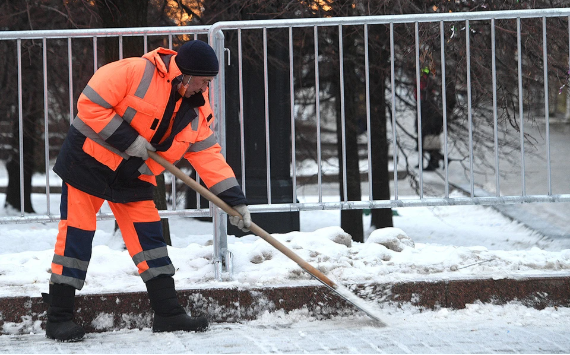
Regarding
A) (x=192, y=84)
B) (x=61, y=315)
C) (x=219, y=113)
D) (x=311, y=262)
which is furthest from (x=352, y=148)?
(x=61, y=315)

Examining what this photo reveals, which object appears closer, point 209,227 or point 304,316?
point 304,316

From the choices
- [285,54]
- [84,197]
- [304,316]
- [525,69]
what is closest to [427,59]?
[525,69]

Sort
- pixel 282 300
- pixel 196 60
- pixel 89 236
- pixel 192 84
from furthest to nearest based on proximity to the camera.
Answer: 1. pixel 282 300
2. pixel 89 236
3. pixel 192 84
4. pixel 196 60

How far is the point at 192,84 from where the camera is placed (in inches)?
143

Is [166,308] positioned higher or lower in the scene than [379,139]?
lower

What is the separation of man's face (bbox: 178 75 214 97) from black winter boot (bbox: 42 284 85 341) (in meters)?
1.15

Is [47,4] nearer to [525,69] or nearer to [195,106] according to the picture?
[195,106]

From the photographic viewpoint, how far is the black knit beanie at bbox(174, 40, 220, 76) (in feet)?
11.6

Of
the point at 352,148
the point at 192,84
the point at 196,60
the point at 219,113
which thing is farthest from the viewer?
the point at 352,148

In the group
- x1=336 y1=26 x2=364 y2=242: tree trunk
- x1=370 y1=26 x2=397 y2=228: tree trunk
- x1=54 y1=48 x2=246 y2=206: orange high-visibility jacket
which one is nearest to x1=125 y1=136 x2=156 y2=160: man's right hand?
x1=54 y1=48 x2=246 y2=206: orange high-visibility jacket

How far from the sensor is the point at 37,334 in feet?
13.0

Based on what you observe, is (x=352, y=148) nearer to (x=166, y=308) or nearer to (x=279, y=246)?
(x=279, y=246)

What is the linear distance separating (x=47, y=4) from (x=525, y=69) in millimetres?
4410

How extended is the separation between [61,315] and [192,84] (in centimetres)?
136
